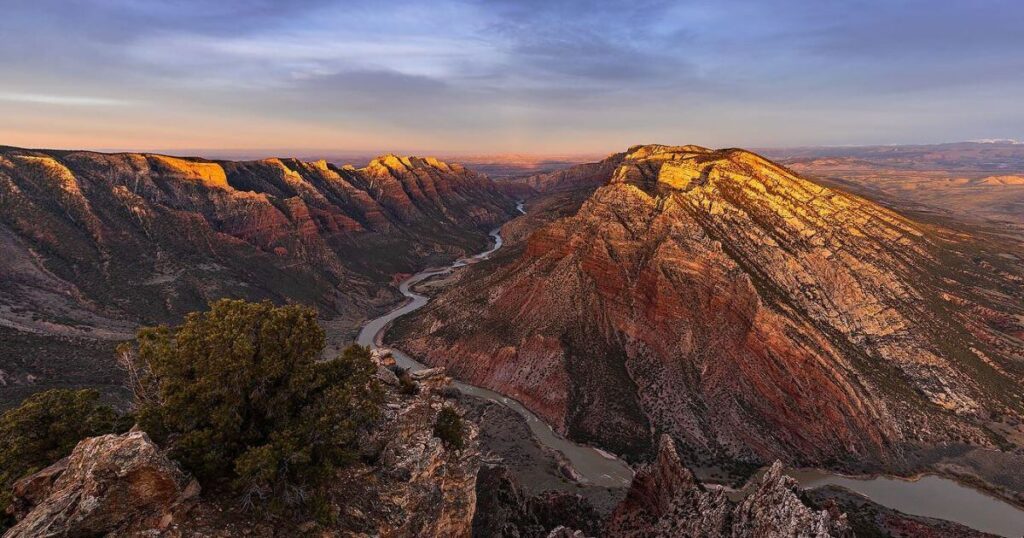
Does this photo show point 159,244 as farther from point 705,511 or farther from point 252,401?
point 705,511

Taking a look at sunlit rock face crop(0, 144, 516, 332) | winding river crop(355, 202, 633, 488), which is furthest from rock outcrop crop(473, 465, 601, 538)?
sunlit rock face crop(0, 144, 516, 332)

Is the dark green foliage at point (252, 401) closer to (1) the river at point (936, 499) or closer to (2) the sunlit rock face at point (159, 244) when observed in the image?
(1) the river at point (936, 499)

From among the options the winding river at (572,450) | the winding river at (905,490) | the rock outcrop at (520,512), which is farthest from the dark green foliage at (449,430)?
the winding river at (905,490)

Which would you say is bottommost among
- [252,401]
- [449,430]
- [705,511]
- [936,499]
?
[936,499]

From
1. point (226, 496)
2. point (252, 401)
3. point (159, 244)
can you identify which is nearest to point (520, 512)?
point (252, 401)

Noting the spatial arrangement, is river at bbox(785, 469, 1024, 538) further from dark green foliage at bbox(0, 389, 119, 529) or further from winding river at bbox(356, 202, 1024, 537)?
dark green foliage at bbox(0, 389, 119, 529)
